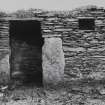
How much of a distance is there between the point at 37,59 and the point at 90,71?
5.48ft

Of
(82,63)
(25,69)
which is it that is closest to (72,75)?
(82,63)

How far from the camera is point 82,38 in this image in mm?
6863

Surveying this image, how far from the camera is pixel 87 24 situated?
22.9 feet

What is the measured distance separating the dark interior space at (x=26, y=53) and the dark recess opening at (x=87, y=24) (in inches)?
49.0

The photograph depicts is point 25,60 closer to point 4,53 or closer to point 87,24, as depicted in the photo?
point 4,53

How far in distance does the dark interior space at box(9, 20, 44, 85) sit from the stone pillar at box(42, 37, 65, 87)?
74 cm

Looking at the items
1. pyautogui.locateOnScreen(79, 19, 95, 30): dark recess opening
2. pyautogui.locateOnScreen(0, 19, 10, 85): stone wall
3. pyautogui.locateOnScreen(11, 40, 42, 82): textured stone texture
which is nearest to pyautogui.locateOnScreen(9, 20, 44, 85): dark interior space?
pyautogui.locateOnScreen(11, 40, 42, 82): textured stone texture

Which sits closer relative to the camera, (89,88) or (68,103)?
(68,103)

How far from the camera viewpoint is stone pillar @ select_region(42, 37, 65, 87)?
6785 mm

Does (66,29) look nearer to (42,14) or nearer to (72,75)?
(42,14)

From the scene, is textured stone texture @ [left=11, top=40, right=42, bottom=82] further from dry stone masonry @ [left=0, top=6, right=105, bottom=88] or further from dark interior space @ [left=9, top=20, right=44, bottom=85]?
dry stone masonry @ [left=0, top=6, right=105, bottom=88]

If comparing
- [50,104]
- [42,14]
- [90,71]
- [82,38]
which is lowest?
[50,104]

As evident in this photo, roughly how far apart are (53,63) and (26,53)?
3.78 feet

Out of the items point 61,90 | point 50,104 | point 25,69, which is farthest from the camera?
point 25,69
